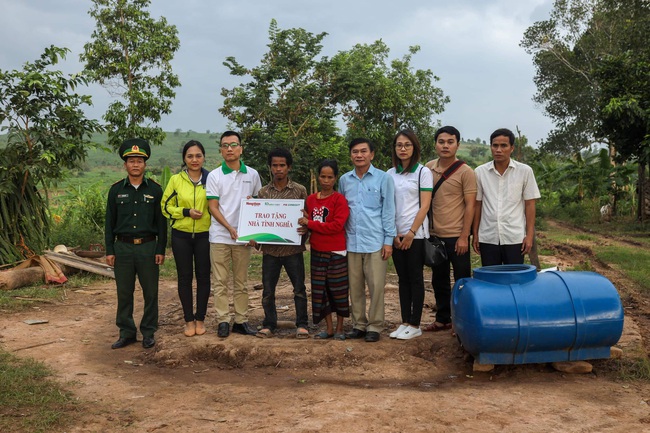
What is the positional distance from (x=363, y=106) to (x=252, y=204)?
19429 mm

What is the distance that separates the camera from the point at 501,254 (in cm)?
514

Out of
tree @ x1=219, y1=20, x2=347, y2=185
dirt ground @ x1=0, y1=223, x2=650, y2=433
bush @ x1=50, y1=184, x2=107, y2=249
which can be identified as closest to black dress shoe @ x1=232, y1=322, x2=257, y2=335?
dirt ground @ x1=0, y1=223, x2=650, y2=433

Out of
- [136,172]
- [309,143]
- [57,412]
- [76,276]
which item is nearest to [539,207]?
[309,143]

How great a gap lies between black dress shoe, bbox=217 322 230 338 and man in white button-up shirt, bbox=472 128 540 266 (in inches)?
98.5

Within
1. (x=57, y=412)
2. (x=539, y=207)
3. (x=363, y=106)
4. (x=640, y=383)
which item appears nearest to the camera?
(x=57, y=412)

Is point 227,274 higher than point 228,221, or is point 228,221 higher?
point 228,221

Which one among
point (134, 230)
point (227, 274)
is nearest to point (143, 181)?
point (134, 230)

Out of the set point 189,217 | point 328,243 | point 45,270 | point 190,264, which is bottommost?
point 45,270

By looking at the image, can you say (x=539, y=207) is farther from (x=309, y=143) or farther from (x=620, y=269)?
(x=620, y=269)

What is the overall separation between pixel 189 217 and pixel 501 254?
9.37 ft

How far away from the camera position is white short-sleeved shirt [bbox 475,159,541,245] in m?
5.04

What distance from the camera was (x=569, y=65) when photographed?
24625mm

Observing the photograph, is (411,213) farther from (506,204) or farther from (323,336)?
(323,336)

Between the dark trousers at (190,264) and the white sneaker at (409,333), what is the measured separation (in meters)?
1.91
